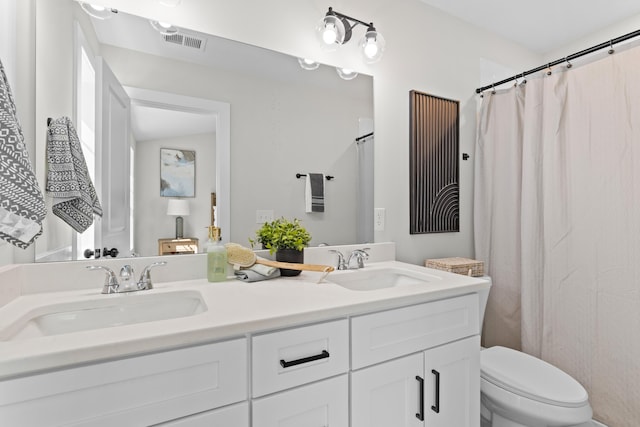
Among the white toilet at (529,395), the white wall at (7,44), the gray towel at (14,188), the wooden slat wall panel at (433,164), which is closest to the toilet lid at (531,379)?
the white toilet at (529,395)

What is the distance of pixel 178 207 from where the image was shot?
130 cm

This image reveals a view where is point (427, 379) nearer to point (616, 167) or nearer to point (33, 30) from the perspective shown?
point (616, 167)

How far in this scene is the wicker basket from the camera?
1.81 m

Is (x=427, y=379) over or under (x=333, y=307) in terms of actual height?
under

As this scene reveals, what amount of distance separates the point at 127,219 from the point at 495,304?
84.5 inches

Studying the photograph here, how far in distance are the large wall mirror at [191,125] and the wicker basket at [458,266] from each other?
0.57 metres

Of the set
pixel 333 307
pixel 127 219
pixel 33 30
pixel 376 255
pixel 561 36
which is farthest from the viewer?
pixel 561 36

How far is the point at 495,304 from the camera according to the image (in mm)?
2059

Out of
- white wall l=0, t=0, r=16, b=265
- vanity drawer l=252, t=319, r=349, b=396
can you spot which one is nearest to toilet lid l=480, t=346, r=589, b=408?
vanity drawer l=252, t=319, r=349, b=396

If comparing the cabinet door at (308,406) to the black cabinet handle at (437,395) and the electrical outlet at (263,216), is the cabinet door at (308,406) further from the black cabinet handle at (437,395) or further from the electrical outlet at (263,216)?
the electrical outlet at (263,216)

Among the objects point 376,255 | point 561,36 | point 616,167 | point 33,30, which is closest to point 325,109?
point 376,255

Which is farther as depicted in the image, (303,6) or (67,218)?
(303,6)

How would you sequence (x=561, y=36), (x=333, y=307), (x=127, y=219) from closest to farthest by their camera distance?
(x=333, y=307) → (x=127, y=219) → (x=561, y=36)

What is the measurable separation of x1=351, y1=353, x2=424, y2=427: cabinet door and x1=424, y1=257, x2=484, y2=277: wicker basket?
2.65 ft
